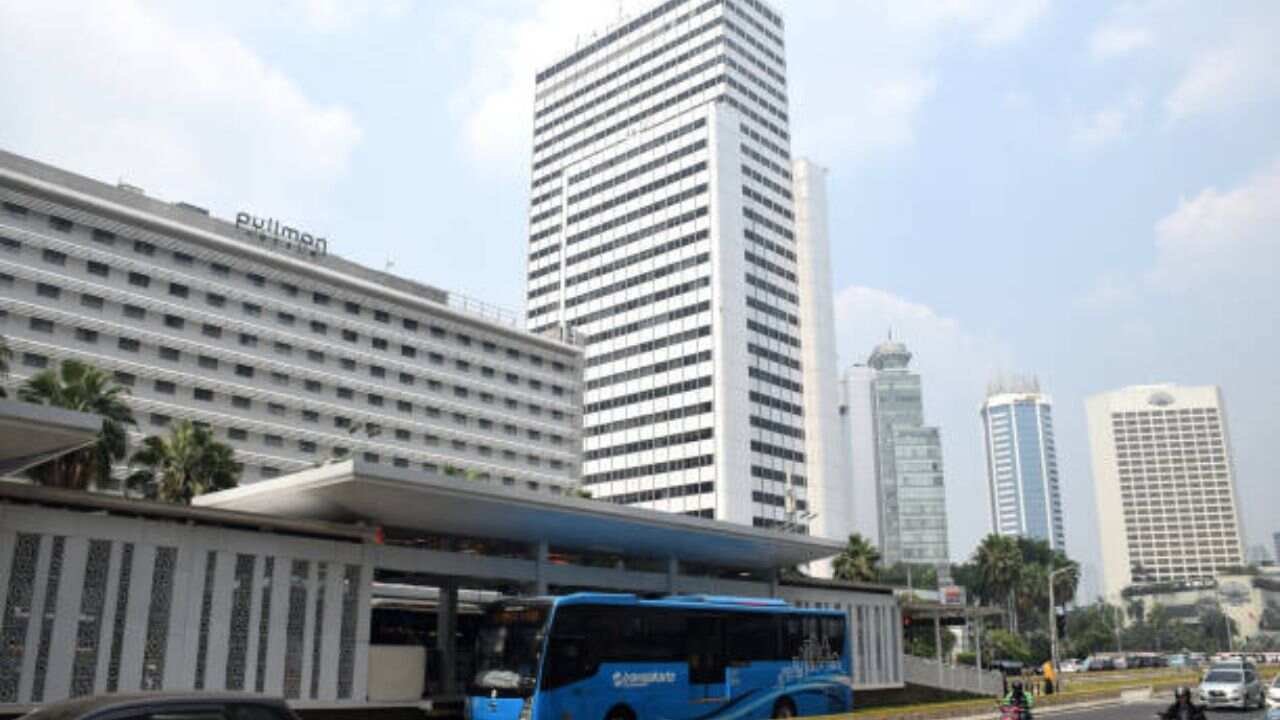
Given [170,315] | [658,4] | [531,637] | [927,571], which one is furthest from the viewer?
[927,571]

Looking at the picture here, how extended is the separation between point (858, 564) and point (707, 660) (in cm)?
5306

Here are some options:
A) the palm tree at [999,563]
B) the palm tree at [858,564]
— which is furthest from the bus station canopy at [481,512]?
the palm tree at [999,563]

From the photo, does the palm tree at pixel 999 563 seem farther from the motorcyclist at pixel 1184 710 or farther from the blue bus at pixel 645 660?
the motorcyclist at pixel 1184 710

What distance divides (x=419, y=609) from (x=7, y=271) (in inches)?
1727

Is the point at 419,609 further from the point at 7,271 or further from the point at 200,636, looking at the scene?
the point at 7,271

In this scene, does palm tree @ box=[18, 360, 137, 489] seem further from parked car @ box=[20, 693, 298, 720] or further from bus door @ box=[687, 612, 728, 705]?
parked car @ box=[20, 693, 298, 720]

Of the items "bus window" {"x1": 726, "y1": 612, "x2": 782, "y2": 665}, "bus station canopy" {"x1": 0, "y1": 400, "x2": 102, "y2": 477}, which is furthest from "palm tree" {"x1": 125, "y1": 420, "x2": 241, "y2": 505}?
"bus window" {"x1": 726, "y1": 612, "x2": 782, "y2": 665}

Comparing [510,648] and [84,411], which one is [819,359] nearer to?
[84,411]

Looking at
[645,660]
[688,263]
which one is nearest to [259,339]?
[688,263]

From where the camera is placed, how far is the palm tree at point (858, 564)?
75938mm

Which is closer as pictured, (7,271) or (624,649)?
(624,649)

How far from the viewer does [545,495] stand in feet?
98.6

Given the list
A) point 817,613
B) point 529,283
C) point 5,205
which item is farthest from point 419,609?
point 529,283

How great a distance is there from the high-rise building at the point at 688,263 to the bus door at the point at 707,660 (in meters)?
80.8
